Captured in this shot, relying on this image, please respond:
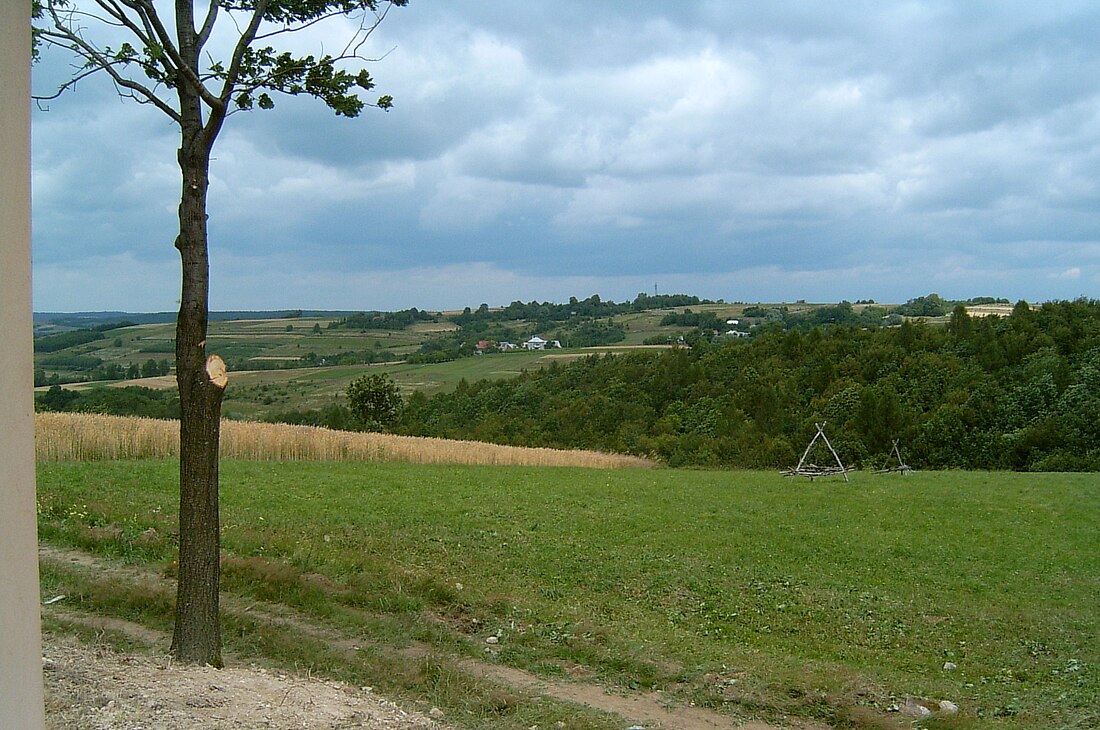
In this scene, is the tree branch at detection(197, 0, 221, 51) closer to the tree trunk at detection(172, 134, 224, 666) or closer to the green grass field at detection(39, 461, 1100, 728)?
the tree trunk at detection(172, 134, 224, 666)

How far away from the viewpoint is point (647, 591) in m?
9.59

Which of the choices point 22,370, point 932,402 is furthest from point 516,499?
point 932,402

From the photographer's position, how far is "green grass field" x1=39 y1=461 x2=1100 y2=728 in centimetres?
661

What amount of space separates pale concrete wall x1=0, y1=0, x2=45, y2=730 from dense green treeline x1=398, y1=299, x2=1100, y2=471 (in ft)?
113

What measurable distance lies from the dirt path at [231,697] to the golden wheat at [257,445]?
1557 centimetres

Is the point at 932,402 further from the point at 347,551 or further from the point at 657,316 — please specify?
the point at 657,316

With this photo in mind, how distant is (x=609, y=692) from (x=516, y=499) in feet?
33.6

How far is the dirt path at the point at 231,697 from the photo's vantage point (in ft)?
14.1

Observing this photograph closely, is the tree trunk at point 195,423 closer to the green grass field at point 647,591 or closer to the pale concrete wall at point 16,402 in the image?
the green grass field at point 647,591

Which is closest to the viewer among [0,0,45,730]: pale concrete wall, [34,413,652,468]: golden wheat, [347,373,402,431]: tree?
[0,0,45,730]: pale concrete wall

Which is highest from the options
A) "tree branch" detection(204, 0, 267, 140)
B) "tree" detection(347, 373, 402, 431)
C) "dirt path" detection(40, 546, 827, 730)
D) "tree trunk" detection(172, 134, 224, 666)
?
"tree branch" detection(204, 0, 267, 140)

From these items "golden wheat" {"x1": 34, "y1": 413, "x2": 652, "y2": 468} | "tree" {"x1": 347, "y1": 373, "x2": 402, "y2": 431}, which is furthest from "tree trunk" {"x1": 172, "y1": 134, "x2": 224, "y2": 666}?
"tree" {"x1": 347, "y1": 373, "x2": 402, "y2": 431}

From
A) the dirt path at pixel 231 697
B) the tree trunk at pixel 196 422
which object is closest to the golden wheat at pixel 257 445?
the dirt path at pixel 231 697

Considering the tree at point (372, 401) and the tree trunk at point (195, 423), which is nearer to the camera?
the tree trunk at point (195, 423)
